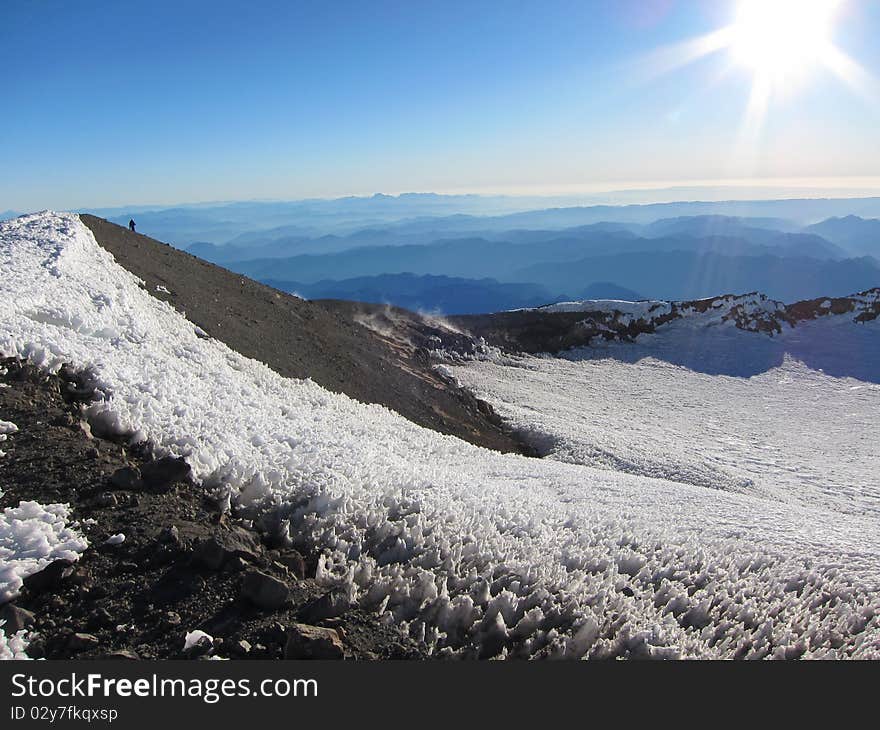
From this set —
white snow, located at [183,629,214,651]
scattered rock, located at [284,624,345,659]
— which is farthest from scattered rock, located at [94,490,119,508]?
scattered rock, located at [284,624,345,659]

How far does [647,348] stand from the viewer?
50250 millimetres

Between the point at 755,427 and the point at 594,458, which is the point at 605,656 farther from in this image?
the point at 755,427

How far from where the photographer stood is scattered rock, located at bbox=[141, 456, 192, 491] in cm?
802

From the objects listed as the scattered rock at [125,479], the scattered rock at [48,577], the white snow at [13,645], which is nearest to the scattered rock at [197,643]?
the white snow at [13,645]

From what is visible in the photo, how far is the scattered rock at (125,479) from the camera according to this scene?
7.67 m

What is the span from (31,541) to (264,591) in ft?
8.99

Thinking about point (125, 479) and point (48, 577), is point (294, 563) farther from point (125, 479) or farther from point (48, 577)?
point (125, 479)

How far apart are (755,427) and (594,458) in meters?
15.9

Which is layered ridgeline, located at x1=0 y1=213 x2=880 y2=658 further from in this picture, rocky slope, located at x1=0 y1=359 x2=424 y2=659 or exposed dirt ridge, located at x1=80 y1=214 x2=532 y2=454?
exposed dirt ridge, located at x1=80 y1=214 x2=532 y2=454

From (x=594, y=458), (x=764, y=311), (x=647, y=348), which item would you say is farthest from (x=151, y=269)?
(x=764, y=311)

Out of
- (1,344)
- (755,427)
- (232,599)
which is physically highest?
(1,344)

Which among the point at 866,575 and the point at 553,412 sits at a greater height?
the point at 866,575

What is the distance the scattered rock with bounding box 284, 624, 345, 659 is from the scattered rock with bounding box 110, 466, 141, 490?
3597 mm

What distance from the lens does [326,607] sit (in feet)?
20.4
